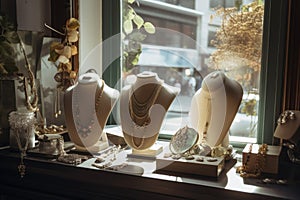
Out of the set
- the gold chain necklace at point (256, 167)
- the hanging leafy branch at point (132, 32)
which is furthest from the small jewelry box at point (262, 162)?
the hanging leafy branch at point (132, 32)

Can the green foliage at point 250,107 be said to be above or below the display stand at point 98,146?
above

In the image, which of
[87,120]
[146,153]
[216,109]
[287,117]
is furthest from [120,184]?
[287,117]

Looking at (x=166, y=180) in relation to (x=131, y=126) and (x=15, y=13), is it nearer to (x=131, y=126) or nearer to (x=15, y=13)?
(x=131, y=126)

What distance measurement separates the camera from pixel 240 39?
1.29 metres

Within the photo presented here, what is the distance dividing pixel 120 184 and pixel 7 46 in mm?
674

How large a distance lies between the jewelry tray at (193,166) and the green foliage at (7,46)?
66 centimetres

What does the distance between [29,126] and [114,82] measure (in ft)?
1.40

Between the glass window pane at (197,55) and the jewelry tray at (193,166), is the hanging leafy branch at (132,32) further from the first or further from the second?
the jewelry tray at (193,166)

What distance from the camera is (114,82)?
1547 mm

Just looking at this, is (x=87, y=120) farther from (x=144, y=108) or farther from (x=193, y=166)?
(x=193, y=166)

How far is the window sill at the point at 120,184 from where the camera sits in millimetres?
909

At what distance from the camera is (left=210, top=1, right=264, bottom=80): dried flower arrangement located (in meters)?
1.27

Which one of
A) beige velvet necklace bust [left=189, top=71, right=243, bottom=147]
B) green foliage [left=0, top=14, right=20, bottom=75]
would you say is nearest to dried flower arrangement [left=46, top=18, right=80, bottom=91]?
green foliage [left=0, top=14, right=20, bottom=75]

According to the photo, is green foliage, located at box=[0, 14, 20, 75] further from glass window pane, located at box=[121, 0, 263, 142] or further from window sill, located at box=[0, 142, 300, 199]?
glass window pane, located at box=[121, 0, 263, 142]
